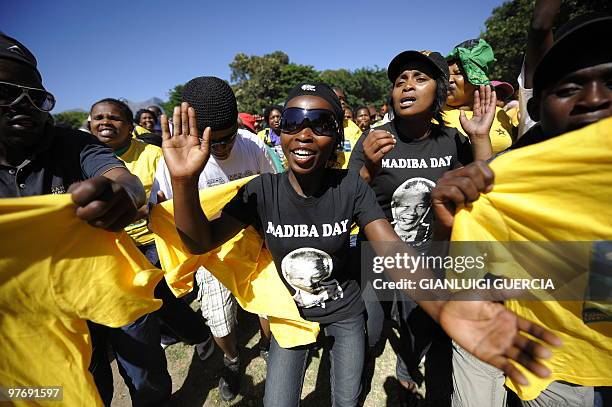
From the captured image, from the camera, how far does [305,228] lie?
6.42ft

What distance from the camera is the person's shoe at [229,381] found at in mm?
3076

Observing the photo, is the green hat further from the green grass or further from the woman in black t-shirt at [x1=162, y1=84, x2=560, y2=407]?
the green grass

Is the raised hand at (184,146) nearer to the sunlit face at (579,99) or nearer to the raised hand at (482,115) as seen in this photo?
the sunlit face at (579,99)

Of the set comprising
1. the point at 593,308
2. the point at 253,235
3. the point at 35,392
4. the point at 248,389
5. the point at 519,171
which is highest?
the point at 519,171

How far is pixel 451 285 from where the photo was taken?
1682 mm

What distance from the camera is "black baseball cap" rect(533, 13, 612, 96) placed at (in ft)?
4.09

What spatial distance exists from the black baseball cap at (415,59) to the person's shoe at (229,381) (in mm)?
3200

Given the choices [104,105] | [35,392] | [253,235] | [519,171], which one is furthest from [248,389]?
[104,105]

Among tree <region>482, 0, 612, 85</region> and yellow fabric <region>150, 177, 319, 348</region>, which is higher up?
tree <region>482, 0, 612, 85</region>

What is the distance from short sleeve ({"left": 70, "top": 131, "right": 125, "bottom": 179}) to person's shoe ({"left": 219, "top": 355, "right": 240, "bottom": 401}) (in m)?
2.26

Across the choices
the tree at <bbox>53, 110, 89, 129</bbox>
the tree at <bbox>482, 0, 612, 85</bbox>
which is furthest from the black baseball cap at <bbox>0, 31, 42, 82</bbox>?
the tree at <bbox>53, 110, 89, 129</bbox>

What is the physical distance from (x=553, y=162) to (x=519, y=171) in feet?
0.40

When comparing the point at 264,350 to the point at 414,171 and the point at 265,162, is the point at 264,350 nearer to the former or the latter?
the point at 265,162

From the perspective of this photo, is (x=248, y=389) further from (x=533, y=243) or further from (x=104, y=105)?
(x=104, y=105)
